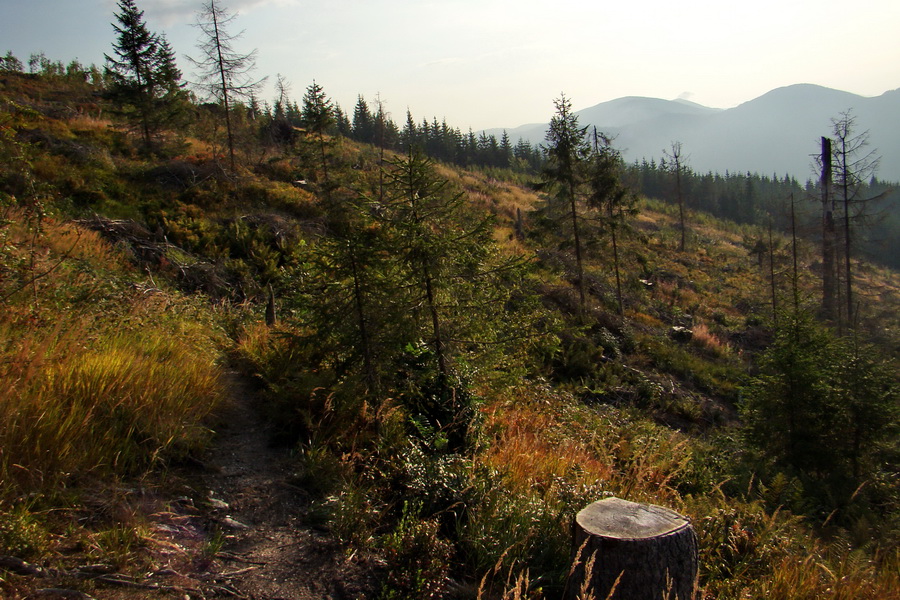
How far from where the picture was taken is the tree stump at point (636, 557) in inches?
101

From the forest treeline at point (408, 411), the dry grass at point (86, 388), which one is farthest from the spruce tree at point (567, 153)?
the dry grass at point (86, 388)

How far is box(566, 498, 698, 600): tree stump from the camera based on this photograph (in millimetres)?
2576

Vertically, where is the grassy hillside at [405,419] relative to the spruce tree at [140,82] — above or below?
below

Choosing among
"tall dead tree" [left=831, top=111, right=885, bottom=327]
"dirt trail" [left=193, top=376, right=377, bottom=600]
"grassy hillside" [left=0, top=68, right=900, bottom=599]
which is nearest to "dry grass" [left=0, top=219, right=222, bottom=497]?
"grassy hillside" [left=0, top=68, right=900, bottom=599]

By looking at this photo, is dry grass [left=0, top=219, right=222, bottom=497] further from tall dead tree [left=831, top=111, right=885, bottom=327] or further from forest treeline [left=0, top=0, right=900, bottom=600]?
tall dead tree [left=831, top=111, right=885, bottom=327]

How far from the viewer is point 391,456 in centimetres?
366

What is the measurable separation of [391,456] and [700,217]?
69093 millimetres

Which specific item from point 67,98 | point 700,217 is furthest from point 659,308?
point 700,217

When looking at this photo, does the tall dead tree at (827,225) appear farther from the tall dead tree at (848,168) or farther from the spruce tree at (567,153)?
the spruce tree at (567,153)

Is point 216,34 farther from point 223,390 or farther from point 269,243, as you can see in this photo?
point 223,390

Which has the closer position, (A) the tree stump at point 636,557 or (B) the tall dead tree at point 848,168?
(A) the tree stump at point 636,557

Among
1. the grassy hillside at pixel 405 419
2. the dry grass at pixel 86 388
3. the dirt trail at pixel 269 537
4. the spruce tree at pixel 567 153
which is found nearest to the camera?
the dirt trail at pixel 269 537

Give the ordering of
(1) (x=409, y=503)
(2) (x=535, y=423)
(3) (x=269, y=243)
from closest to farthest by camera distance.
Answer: (1) (x=409, y=503) → (2) (x=535, y=423) → (3) (x=269, y=243)

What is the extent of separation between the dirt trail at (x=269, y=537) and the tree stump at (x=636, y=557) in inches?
46.6
